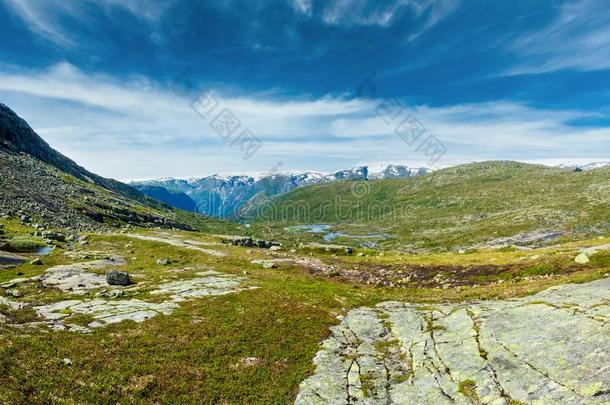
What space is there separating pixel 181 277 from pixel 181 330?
26517 mm

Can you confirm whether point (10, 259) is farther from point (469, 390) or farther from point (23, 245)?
point (469, 390)

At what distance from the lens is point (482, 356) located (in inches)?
941

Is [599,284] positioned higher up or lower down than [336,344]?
higher up

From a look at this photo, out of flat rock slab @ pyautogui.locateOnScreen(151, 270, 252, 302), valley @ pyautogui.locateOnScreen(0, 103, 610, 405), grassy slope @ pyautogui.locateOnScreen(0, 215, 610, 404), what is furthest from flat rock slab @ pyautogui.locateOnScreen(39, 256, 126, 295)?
flat rock slab @ pyautogui.locateOnScreen(151, 270, 252, 302)

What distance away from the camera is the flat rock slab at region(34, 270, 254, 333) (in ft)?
97.1

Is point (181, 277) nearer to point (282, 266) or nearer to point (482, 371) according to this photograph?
point (282, 266)

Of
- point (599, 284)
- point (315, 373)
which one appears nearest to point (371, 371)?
point (315, 373)

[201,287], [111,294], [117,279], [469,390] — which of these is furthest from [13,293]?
[469,390]

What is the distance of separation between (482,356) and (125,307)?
104 ft

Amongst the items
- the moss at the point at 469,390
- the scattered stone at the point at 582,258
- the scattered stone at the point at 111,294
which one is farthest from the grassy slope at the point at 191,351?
the moss at the point at 469,390

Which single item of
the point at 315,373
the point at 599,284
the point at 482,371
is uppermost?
the point at 599,284

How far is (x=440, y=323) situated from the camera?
32.2 metres

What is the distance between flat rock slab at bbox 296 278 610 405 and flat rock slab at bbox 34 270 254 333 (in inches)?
676

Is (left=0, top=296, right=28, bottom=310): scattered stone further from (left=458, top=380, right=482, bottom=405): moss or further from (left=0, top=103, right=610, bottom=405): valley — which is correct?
(left=458, top=380, right=482, bottom=405): moss
